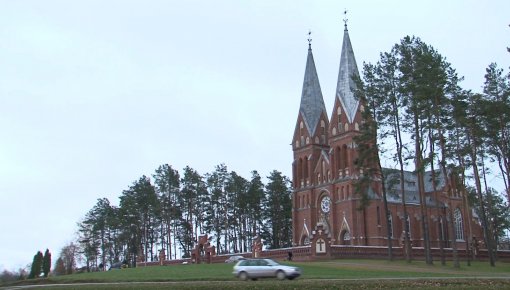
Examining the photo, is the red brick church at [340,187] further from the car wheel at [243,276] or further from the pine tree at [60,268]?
the car wheel at [243,276]

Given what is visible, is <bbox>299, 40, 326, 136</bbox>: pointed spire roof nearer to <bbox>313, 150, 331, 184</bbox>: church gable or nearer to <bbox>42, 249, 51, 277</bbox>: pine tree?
<bbox>313, 150, 331, 184</bbox>: church gable

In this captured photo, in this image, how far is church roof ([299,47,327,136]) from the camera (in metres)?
80.2

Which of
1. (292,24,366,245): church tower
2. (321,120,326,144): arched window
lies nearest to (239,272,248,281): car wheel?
(292,24,366,245): church tower

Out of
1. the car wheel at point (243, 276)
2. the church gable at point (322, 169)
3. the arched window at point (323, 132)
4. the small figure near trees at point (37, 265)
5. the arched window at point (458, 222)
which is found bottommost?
the small figure near trees at point (37, 265)

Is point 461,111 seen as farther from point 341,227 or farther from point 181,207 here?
point 181,207

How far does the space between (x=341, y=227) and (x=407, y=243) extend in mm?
22142

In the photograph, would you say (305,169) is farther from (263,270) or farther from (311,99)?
(263,270)

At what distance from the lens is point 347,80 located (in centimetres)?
7556

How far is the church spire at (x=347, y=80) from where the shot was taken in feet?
242

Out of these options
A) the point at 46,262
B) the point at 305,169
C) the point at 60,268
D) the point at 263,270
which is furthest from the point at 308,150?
the point at 263,270

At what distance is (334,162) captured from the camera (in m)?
74.4

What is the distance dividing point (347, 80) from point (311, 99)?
7.70 m

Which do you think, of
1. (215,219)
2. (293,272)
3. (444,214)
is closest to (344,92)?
(444,214)

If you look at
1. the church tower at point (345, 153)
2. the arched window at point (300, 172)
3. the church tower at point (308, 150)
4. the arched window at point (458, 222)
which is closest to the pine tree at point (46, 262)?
the church tower at point (308, 150)
